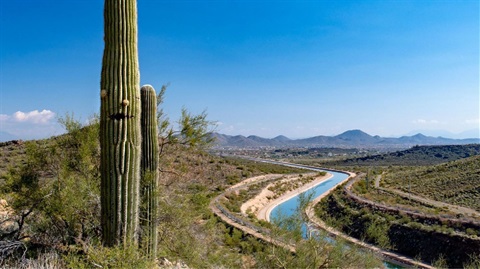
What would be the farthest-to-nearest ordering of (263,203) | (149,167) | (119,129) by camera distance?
(263,203), (149,167), (119,129)

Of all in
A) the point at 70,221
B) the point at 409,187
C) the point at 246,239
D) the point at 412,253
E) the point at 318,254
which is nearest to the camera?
the point at 70,221

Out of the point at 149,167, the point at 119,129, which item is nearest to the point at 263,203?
the point at 149,167

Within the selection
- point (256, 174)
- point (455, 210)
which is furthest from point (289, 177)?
point (455, 210)

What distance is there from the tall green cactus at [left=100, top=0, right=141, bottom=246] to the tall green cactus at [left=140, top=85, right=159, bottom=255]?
1.10 m

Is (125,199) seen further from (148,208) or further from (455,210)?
(455,210)

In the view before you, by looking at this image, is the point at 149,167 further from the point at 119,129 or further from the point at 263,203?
the point at 263,203

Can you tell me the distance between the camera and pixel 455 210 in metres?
29.8

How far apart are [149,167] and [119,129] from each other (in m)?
1.84

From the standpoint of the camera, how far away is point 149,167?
7.95 metres

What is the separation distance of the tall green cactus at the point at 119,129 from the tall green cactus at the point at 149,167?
1.10 meters

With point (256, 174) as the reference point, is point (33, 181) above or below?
above

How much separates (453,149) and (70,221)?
120639 mm

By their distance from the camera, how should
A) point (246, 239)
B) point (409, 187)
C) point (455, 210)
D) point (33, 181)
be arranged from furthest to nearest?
point (409, 187), point (455, 210), point (246, 239), point (33, 181)

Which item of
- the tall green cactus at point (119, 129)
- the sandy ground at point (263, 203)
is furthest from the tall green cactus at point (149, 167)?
the sandy ground at point (263, 203)
